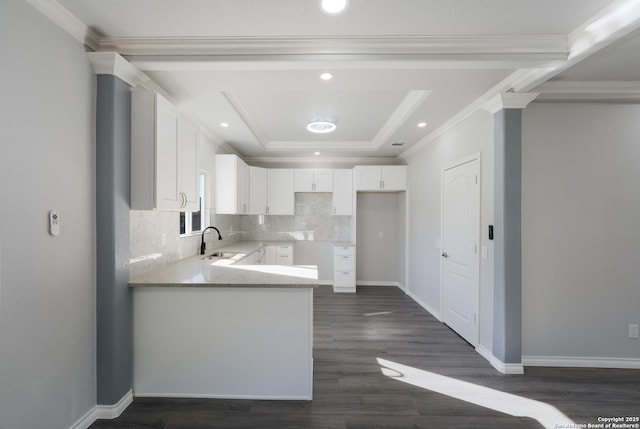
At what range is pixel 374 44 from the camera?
192 centimetres

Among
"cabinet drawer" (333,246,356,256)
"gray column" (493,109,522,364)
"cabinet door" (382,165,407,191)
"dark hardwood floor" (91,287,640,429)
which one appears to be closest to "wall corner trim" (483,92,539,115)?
"gray column" (493,109,522,364)

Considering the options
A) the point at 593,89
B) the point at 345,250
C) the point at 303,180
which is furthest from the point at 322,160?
the point at 593,89

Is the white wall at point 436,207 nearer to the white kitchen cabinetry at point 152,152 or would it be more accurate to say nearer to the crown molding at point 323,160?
the crown molding at point 323,160

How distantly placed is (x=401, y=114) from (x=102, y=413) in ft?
12.6

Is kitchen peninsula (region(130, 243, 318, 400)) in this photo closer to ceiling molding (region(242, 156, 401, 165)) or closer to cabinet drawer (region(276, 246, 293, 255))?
cabinet drawer (region(276, 246, 293, 255))

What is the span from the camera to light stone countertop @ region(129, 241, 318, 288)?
212 cm

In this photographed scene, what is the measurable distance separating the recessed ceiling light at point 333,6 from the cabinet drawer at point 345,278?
4.30 meters

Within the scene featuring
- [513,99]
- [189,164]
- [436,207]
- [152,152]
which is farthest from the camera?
[436,207]

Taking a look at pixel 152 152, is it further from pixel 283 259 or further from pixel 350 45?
pixel 283 259

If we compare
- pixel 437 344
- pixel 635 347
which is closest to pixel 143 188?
pixel 437 344

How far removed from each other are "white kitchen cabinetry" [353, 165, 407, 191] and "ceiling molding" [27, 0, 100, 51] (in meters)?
4.08

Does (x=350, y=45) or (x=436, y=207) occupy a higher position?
(x=350, y=45)

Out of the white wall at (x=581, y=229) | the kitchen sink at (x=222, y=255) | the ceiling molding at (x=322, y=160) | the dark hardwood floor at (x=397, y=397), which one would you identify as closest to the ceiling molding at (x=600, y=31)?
the white wall at (x=581, y=229)

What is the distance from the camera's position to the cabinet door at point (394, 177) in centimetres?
518
